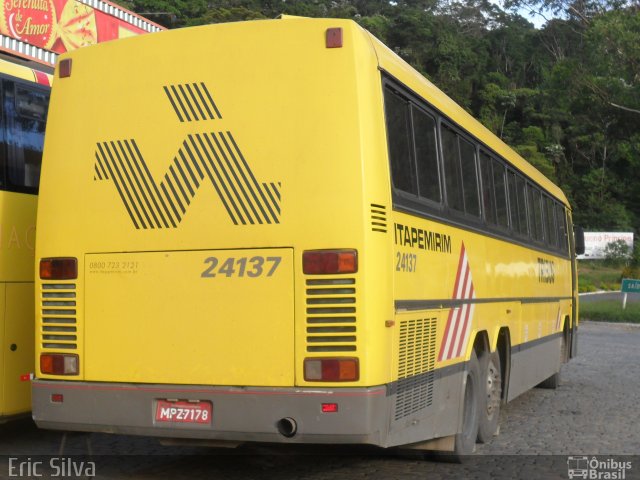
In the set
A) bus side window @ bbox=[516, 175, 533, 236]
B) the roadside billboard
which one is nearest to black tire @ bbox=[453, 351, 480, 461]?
bus side window @ bbox=[516, 175, 533, 236]

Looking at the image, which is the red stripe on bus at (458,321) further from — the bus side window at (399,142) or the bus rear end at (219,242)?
the bus rear end at (219,242)

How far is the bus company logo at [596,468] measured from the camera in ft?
24.1

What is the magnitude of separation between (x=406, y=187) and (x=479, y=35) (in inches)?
4685

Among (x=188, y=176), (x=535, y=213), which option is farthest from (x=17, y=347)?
(x=535, y=213)

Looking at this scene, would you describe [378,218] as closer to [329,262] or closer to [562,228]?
[329,262]

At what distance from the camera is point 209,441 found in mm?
6305

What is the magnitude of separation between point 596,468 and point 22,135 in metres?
5.72

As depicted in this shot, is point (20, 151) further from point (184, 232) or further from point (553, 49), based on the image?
point (553, 49)

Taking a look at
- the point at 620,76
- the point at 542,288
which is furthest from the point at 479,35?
the point at 542,288

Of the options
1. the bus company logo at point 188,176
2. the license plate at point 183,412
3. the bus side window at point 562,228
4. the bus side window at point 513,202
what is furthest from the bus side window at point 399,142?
the bus side window at point 562,228

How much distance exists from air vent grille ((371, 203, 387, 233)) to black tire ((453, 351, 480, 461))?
2392 mm

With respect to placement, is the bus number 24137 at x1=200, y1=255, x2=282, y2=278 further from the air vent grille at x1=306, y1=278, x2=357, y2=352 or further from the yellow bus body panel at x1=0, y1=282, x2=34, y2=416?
the yellow bus body panel at x1=0, y1=282, x2=34, y2=416

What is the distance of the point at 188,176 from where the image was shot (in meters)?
6.24

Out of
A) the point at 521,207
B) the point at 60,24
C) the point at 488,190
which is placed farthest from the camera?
the point at 60,24
